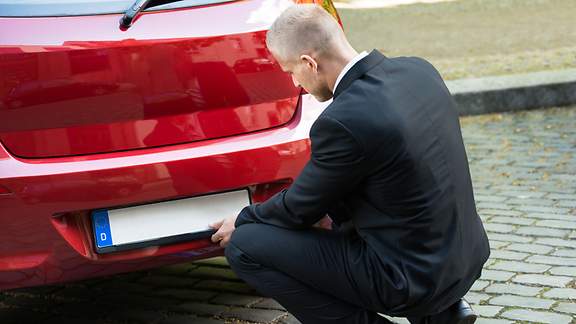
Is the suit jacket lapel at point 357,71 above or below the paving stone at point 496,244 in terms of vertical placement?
above

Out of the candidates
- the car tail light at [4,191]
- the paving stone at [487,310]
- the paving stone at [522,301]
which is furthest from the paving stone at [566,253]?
the car tail light at [4,191]

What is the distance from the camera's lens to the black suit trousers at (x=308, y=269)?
2963 millimetres

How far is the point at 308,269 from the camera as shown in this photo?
118 inches

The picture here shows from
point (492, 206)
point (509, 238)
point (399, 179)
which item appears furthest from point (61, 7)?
point (492, 206)

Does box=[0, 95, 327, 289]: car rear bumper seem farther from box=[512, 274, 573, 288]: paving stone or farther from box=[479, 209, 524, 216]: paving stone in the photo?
box=[479, 209, 524, 216]: paving stone

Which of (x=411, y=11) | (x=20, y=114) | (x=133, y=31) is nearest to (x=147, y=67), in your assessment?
(x=133, y=31)

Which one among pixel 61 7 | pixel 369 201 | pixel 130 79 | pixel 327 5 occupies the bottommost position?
pixel 369 201

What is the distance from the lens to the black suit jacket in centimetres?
274

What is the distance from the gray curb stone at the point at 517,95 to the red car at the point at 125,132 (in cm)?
448

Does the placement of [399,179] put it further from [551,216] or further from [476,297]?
[551,216]

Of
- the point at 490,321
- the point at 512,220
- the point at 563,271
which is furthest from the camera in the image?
the point at 512,220

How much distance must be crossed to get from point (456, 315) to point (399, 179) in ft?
1.64

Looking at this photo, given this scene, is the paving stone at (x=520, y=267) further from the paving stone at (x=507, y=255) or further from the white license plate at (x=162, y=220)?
the white license plate at (x=162, y=220)

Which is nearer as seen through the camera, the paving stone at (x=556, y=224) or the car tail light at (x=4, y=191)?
the car tail light at (x=4, y=191)
